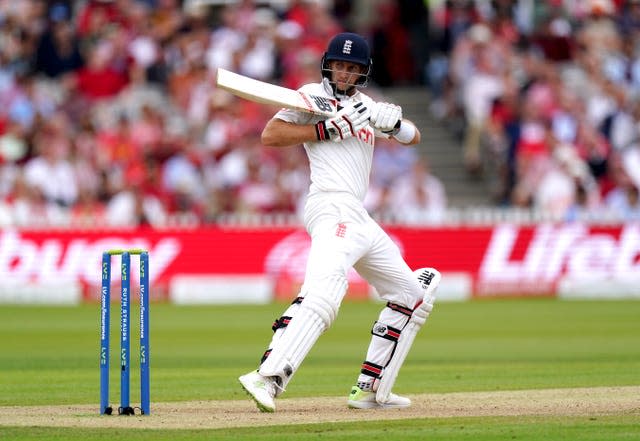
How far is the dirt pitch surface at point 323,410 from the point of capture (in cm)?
709

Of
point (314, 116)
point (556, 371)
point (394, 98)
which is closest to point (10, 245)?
point (394, 98)

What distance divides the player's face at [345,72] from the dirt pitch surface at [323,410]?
1.74m

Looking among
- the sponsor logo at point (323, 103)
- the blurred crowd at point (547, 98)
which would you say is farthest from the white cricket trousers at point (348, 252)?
the blurred crowd at point (547, 98)

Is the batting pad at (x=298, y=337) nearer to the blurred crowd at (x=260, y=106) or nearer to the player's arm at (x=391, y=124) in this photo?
the player's arm at (x=391, y=124)

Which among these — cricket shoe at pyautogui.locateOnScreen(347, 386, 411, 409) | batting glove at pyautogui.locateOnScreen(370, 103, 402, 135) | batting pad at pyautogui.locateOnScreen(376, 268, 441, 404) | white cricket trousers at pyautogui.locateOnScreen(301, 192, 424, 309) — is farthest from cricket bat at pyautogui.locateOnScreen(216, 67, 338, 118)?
cricket shoe at pyautogui.locateOnScreen(347, 386, 411, 409)

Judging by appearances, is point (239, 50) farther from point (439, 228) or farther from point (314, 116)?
point (314, 116)

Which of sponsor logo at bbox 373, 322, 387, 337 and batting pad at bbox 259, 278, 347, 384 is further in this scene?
sponsor logo at bbox 373, 322, 387, 337

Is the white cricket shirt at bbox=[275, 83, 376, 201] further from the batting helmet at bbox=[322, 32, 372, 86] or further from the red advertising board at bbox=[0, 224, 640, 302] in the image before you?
the red advertising board at bbox=[0, 224, 640, 302]

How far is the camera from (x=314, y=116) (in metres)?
7.68

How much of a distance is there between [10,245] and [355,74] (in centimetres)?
1132

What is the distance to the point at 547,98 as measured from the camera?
20.3 meters

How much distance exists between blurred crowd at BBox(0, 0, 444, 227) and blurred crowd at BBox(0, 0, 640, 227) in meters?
0.02

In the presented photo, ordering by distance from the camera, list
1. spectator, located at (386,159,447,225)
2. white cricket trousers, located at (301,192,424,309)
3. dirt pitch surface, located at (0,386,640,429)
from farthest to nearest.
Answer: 1. spectator, located at (386,159,447,225)
2. white cricket trousers, located at (301,192,424,309)
3. dirt pitch surface, located at (0,386,640,429)

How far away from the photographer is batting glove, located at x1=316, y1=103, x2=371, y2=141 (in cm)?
749
